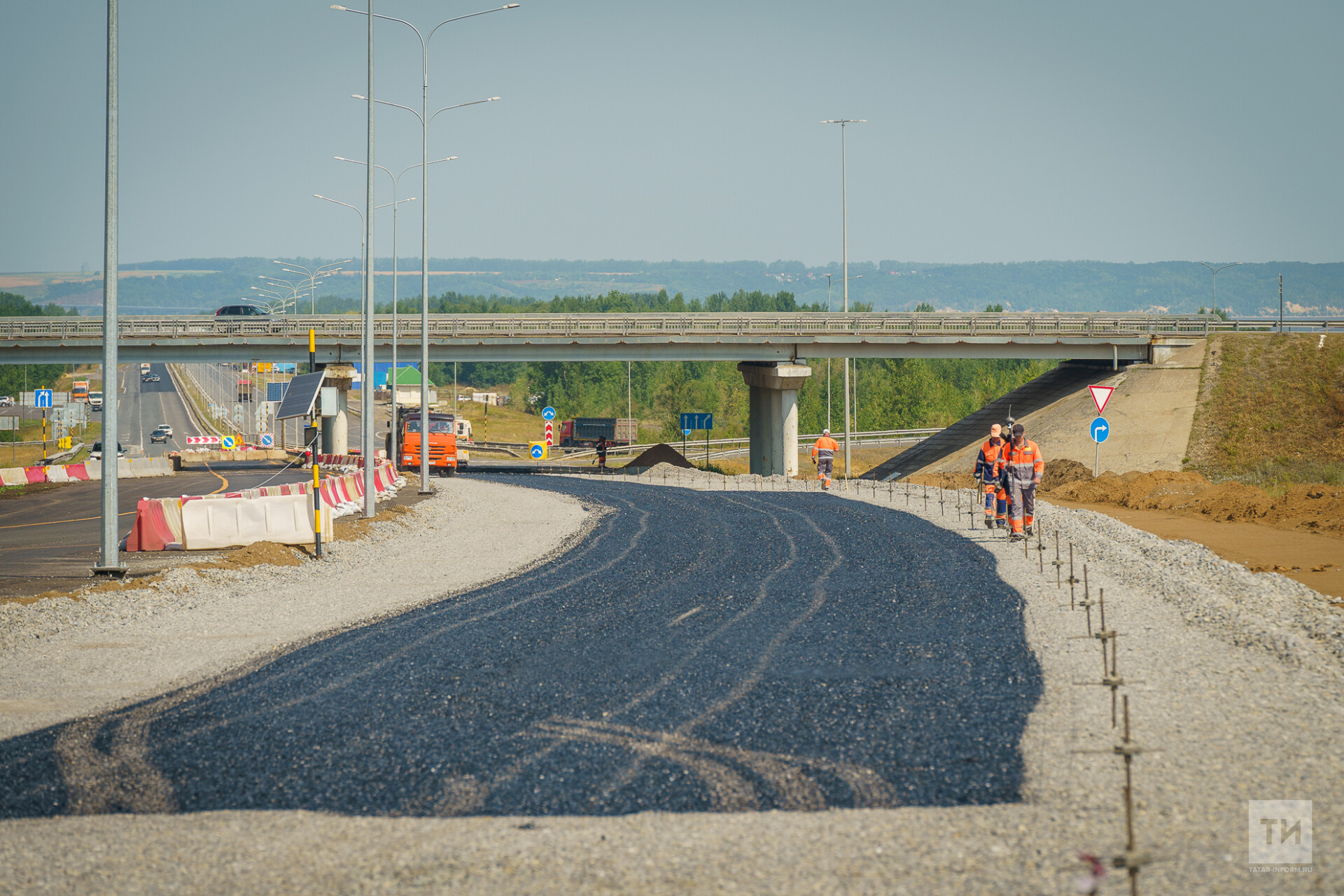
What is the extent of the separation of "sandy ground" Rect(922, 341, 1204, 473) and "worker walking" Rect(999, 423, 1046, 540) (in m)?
21.5

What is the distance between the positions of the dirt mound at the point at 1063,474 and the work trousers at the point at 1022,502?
1732 cm

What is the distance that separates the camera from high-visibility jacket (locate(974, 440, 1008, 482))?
21016 mm

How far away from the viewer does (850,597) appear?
47.4 ft

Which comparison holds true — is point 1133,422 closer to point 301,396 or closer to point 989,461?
point 989,461

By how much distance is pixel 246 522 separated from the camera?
2053cm

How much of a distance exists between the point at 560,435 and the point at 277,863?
8194cm

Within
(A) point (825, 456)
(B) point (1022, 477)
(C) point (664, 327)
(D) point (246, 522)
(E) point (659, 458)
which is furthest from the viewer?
Result: (E) point (659, 458)

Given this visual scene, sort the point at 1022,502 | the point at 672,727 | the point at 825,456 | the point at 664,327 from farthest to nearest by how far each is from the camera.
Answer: the point at 664,327 → the point at 825,456 → the point at 1022,502 → the point at 672,727

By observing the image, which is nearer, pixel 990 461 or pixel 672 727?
pixel 672 727

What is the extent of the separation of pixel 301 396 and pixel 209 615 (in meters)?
12.4

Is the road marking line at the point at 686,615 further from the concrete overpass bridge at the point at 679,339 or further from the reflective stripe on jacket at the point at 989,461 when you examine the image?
the concrete overpass bridge at the point at 679,339

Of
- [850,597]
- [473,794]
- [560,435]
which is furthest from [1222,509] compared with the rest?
[560,435]

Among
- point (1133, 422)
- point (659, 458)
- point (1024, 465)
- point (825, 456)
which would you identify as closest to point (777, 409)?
point (659, 458)

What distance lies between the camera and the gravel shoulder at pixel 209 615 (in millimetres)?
10297
